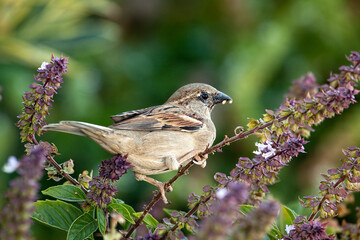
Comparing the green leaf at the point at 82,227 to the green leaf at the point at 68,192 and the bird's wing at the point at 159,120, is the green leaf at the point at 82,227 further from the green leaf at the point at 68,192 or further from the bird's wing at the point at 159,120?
the bird's wing at the point at 159,120

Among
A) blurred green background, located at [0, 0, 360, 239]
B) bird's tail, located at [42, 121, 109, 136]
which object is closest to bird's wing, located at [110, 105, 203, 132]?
bird's tail, located at [42, 121, 109, 136]

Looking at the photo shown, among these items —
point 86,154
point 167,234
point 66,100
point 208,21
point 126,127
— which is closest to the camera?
point 167,234

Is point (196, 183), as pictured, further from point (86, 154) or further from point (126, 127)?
→ point (126, 127)

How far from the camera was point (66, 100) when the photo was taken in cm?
519

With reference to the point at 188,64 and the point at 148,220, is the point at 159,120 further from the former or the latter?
the point at 188,64

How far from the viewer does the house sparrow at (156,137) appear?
7.54 feet

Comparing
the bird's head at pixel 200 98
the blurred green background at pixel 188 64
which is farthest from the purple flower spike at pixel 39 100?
the blurred green background at pixel 188 64

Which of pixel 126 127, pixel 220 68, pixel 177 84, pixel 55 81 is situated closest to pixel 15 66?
pixel 177 84

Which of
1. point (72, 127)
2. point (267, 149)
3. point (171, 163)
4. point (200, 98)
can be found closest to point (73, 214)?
point (72, 127)

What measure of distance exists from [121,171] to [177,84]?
4.30 m

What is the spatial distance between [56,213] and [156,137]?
951 millimetres

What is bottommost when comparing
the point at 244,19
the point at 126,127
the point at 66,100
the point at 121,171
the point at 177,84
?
the point at 121,171

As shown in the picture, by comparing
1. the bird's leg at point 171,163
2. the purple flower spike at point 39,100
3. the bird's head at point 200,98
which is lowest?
the purple flower spike at point 39,100

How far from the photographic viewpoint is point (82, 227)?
1503 millimetres
